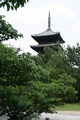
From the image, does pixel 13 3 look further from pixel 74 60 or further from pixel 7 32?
pixel 74 60

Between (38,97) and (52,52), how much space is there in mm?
22050

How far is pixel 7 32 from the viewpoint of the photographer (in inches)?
99.3

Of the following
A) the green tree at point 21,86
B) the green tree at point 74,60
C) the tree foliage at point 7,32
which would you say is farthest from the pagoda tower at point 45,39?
the tree foliage at point 7,32

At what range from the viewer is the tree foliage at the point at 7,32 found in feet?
8.09

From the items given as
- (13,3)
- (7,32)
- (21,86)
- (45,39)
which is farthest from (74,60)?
(13,3)

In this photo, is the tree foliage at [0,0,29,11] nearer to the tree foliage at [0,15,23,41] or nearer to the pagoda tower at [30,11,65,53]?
the tree foliage at [0,15,23,41]

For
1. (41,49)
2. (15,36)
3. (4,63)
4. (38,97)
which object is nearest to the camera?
(4,63)

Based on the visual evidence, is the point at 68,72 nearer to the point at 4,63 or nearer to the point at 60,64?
the point at 60,64

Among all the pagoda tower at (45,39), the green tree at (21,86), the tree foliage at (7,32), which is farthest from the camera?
the pagoda tower at (45,39)

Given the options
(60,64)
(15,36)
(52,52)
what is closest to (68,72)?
(60,64)

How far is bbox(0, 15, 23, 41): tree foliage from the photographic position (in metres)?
2.47


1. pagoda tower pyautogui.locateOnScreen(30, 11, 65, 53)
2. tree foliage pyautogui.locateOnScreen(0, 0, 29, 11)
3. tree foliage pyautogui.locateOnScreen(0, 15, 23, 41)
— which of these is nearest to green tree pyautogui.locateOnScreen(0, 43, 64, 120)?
tree foliage pyautogui.locateOnScreen(0, 15, 23, 41)

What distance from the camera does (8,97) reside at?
10.4ft

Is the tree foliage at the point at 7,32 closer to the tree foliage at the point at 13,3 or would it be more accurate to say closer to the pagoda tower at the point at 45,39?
the tree foliage at the point at 13,3
